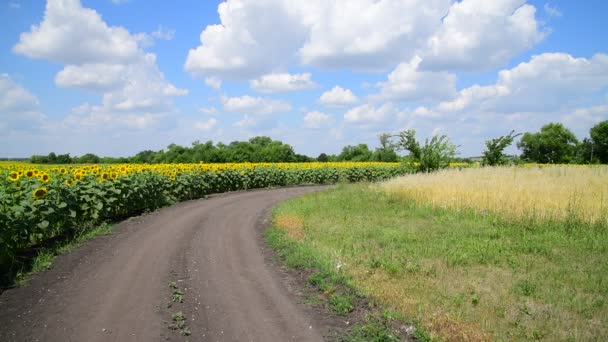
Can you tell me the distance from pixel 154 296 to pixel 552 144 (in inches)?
3189

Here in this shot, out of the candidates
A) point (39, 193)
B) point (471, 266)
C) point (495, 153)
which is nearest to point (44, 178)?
point (39, 193)

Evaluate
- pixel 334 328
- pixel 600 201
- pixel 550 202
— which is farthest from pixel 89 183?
pixel 600 201

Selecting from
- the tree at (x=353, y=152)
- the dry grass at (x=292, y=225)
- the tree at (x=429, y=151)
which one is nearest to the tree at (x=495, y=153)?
the tree at (x=429, y=151)

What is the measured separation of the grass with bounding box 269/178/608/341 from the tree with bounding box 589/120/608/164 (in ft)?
222

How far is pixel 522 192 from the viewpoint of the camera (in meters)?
13.8

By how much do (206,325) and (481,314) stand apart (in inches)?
146

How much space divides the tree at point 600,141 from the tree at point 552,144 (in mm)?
3887

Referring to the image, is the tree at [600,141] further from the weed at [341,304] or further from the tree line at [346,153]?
the weed at [341,304]

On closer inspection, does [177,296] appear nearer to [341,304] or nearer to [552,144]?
[341,304]

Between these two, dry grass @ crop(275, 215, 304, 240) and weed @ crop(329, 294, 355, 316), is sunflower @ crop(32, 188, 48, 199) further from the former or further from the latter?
weed @ crop(329, 294, 355, 316)

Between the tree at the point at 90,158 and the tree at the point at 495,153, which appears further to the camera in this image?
the tree at the point at 90,158

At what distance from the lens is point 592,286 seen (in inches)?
264

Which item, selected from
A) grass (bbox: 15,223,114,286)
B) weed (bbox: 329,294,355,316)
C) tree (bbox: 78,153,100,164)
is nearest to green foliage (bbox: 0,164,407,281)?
grass (bbox: 15,223,114,286)

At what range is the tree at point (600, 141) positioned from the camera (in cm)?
6706
